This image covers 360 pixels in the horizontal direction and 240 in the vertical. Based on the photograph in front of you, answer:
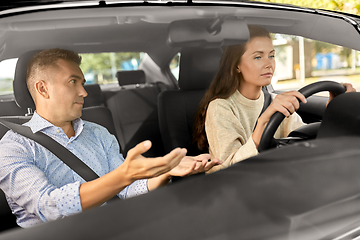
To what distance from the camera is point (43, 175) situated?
3.11 feet

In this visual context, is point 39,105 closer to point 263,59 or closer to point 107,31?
point 107,31

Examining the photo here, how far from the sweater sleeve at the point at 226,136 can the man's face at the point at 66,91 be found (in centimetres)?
45

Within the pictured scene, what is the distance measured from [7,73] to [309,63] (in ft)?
3.25

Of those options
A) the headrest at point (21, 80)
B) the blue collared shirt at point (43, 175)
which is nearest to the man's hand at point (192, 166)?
the blue collared shirt at point (43, 175)

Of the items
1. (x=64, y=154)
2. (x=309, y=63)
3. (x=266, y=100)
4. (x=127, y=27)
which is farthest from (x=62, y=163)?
(x=309, y=63)

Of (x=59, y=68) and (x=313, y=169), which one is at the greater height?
(x=59, y=68)

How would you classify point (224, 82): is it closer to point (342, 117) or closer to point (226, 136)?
point (226, 136)

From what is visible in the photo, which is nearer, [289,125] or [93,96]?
[93,96]

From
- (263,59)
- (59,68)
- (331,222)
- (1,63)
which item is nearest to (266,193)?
(331,222)

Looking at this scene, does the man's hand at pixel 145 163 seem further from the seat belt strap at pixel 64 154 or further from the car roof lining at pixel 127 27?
the car roof lining at pixel 127 27

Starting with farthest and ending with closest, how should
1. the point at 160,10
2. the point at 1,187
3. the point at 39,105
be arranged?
the point at 160,10 < the point at 39,105 < the point at 1,187

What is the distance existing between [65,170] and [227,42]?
0.67 metres

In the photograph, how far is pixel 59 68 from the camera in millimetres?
962

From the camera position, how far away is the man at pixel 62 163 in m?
0.84
